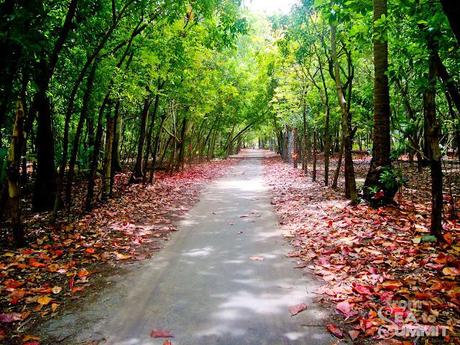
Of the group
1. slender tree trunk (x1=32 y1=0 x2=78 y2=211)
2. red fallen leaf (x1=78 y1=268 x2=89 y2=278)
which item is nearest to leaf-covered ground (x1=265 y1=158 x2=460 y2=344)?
red fallen leaf (x1=78 y1=268 x2=89 y2=278)

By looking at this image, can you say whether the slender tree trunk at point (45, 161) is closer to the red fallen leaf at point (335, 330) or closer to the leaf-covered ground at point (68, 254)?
the leaf-covered ground at point (68, 254)

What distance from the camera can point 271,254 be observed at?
6301 mm

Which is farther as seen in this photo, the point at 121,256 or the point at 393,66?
the point at 393,66

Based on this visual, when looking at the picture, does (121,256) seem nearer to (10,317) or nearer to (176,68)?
(10,317)

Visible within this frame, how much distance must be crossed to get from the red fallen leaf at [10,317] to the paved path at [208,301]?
416mm

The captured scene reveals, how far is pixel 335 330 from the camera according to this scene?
12.1 ft

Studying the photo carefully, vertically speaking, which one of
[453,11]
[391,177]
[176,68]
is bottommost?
[391,177]

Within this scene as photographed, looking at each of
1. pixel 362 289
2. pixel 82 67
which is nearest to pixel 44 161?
pixel 82 67

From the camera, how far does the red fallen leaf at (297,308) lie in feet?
13.6

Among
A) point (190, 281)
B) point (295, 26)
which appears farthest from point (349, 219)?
point (295, 26)

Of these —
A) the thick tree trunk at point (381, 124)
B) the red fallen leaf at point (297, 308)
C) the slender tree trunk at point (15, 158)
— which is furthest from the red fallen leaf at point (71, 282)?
the thick tree trunk at point (381, 124)

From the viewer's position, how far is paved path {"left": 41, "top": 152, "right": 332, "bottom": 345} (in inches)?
146

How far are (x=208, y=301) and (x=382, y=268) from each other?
8.36ft

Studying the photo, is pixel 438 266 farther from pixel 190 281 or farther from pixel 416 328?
pixel 190 281
